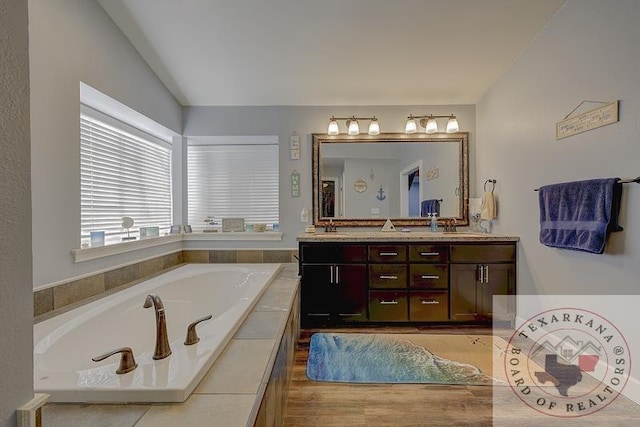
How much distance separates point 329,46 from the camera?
255 cm

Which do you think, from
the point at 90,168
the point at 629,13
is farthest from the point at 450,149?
the point at 90,168

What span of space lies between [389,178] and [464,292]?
1.35m

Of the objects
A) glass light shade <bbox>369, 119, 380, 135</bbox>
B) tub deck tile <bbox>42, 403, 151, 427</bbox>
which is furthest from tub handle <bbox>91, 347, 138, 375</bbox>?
glass light shade <bbox>369, 119, 380, 135</bbox>

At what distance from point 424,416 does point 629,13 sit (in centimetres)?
243

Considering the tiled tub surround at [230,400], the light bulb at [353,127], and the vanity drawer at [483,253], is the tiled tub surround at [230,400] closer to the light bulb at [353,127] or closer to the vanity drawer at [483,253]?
the vanity drawer at [483,253]

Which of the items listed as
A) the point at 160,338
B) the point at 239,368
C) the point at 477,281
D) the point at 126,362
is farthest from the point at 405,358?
the point at 126,362

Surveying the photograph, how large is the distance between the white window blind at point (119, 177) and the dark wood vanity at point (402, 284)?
155cm

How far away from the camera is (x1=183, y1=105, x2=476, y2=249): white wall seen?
334cm

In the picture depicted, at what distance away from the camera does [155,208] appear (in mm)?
3158

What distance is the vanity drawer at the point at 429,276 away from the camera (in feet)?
9.15

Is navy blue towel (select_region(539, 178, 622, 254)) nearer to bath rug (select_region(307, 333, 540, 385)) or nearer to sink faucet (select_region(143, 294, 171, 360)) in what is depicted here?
bath rug (select_region(307, 333, 540, 385))

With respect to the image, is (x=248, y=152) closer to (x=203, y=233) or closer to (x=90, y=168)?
(x=203, y=233)

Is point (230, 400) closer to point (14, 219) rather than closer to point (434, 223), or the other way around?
point (14, 219)

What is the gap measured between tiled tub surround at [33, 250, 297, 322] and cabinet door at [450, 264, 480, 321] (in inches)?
62.9
